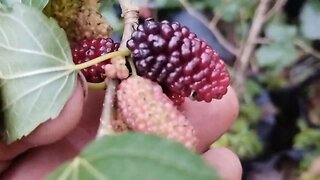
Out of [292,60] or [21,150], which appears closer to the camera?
[21,150]

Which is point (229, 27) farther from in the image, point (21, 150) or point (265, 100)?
point (21, 150)

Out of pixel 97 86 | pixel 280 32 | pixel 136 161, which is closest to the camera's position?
pixel 136 161

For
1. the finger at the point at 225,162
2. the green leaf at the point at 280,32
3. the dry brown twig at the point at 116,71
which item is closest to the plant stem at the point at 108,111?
the dry brown twig at the point at 116,71

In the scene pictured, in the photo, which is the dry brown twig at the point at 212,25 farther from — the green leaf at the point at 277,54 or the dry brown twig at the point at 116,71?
the dry brown twig at the point at 116,71

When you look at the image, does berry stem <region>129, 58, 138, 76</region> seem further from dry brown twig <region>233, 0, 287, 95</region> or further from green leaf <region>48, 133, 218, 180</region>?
dry brown twig <region>233, 0, 287, 95</region>

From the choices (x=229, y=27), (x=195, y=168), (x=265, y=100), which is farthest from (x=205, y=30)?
(x=195, y=168)

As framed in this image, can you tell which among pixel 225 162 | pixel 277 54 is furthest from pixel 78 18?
pixel 277 54

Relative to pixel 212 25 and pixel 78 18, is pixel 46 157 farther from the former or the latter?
pixel 212 25
